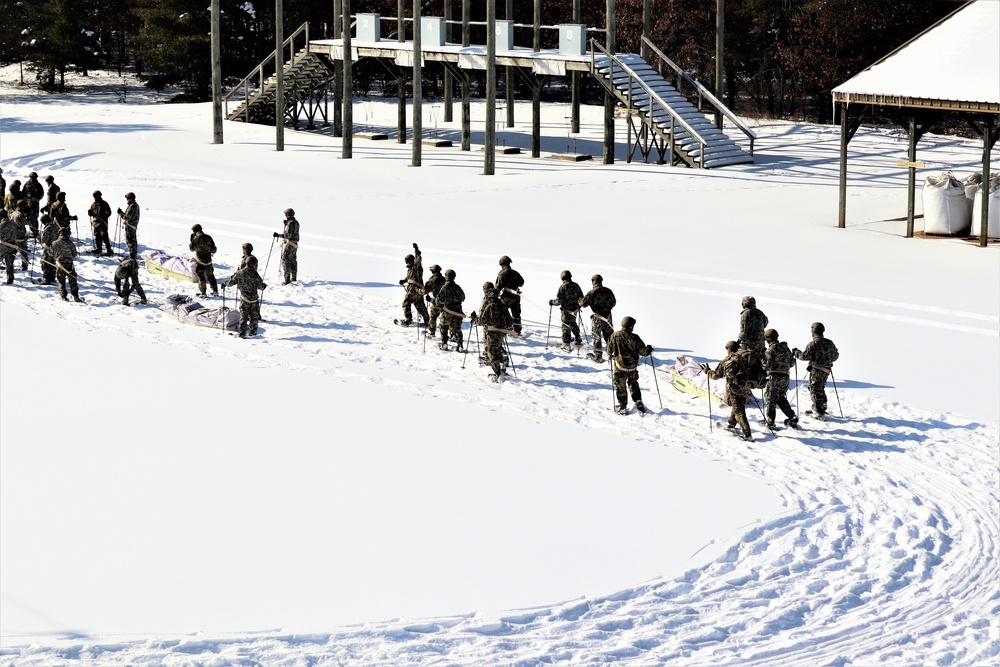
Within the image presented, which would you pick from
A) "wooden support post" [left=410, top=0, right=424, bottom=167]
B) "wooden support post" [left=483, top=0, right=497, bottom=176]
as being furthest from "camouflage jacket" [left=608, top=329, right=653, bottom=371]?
"wooden support post" [left=410, top=0, right=424, bottom=167]

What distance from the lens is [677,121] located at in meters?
35.8

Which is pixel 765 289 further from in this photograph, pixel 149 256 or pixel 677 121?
pixel 677 121

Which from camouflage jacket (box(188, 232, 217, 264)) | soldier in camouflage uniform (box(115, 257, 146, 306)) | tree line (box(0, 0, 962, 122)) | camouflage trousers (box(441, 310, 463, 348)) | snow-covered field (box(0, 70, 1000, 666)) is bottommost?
snow-covered field (box(0, 70, 1000, 666))

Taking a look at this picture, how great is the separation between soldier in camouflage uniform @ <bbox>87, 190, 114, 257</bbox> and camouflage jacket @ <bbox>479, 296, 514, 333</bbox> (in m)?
9.70

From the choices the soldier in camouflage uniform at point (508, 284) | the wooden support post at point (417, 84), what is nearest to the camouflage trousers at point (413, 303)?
the soldier in camouflage uniform at point (508, 284)

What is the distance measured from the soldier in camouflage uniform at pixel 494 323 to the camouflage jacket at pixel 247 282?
362 cm

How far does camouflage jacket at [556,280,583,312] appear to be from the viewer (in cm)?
1917

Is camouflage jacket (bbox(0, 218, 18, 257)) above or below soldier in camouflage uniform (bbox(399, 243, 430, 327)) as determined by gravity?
above

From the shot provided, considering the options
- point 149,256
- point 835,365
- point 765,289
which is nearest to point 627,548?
point 835,365

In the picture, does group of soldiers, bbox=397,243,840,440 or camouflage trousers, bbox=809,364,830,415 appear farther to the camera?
camouflage trousers, bbox=809,364,830,415

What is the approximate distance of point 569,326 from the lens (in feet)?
64.9

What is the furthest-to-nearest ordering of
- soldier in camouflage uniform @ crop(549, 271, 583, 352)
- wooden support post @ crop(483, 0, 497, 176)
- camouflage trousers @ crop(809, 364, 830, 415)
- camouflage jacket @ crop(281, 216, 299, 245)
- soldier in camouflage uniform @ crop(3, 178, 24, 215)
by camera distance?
1. wooden support post @ crop(483, 0, 497, 176)
2. soldier in camouflage uniform @ crop(3, 178, 24, 215)
3. camouflage jacket @ crop(281, 216, 299, 245)
4. soldier in camouflage uniform @ crop(549, 271, 583, 352)
5. camouflage trousers @ crop(809, 364, 830, 415)

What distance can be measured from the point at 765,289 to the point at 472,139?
20861 mm

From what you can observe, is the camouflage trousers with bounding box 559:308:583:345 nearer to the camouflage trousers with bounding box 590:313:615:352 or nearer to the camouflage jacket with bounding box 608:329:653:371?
the camouflage trousers with bounding box 590:313:615:352
